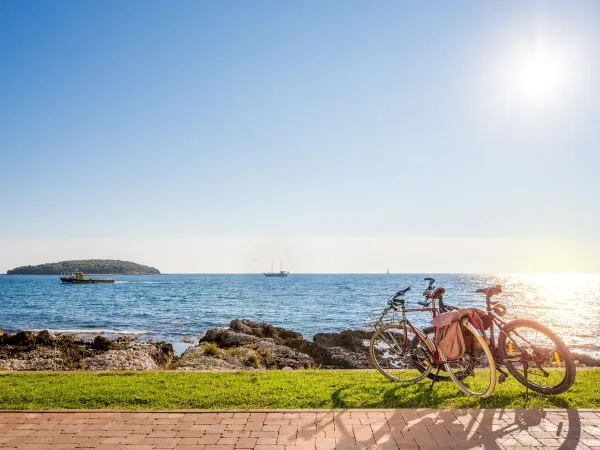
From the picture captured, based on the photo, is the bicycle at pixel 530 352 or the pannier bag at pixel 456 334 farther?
the pannier bag at pixel 456 334

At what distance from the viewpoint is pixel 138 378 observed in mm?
8016

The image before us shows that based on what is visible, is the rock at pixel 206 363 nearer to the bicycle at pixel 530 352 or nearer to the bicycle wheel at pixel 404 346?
the bicycle wheel at pixel 404 346

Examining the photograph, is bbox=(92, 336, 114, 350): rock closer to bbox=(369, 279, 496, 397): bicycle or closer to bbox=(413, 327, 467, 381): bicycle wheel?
bbox=(369, 279, 496, 397): bicycle

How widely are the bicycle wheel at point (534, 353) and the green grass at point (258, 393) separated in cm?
23

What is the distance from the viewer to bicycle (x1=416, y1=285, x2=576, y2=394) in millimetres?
6000

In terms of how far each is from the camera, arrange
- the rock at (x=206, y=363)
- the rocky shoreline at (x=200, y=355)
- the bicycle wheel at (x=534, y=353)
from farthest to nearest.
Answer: the rocky shoreline at (x=200, y=355), the rock at (x=206, y=363), the bicycle wheel at (x=534, y=353)

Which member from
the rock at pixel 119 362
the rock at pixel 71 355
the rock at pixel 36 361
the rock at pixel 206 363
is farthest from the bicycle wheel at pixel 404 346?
the rock at pixel 36 361

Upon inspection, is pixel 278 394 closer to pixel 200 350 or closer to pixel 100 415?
A: pixel 100 415

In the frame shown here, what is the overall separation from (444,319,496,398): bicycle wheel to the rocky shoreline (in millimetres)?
7456

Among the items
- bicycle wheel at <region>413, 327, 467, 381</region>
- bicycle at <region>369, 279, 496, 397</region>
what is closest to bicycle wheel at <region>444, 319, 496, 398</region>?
bicycle at <region>369, 279, 496, 397</region>

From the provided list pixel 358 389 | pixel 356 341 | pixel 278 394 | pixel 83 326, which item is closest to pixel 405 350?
pixel 358 389

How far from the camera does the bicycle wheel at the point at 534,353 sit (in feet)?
19.6

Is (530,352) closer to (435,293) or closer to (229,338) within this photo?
(435,293)

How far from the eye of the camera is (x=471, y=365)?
667 cm
